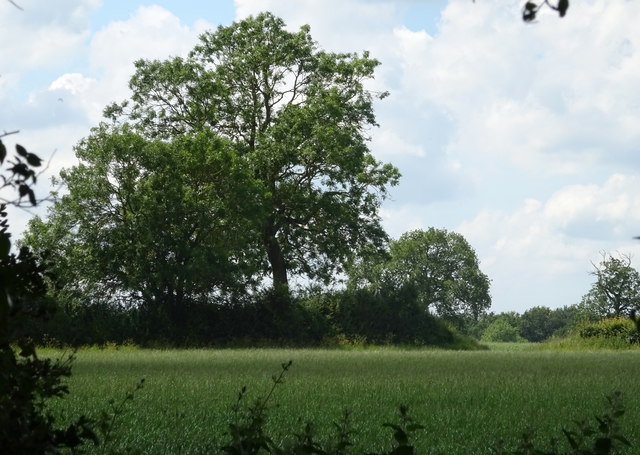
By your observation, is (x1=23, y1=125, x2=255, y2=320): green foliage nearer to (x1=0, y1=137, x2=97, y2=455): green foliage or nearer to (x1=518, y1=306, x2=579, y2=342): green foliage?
(x1=0, y1=137, x2=97, y2=455): green foliage

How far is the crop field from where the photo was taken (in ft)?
33.0

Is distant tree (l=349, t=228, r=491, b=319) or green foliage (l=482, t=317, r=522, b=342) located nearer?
distant tree (l=349, t=228, r=491, b=319)

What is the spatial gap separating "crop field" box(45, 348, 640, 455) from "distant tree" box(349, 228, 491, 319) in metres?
61.7

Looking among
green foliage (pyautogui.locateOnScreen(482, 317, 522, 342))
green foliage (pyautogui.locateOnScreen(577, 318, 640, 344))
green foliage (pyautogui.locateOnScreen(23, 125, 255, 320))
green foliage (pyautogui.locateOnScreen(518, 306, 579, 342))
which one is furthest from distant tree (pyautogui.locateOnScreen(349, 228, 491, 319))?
green foliage (pyautogui.locateOnScreen(23, 125, 255, 320))

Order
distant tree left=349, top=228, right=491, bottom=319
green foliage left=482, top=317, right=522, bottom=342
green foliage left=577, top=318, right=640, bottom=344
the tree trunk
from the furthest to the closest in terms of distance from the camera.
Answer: green foliage left=482, top=317, right=522, bottom=342
distant tree left=349, top=228, right=491, bottom=319
the tree trunk
green foliage left=577, top=318, right=640, bottom=344

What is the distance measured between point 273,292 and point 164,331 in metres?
4.99

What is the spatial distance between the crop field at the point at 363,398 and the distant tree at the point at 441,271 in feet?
202

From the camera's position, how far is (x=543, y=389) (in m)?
15.9

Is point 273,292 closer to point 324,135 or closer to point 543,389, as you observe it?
point 324,135

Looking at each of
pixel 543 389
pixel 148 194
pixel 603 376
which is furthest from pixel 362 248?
pixel 543 389

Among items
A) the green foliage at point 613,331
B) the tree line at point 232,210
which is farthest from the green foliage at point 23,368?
the green foliage at point 613,331

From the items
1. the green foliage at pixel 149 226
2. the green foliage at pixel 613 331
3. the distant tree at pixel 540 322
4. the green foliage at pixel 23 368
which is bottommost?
the green foliage at pixel 23 368

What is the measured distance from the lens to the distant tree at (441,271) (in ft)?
278

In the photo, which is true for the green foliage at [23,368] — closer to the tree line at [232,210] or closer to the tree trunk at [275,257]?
the tree line at [232,210]
